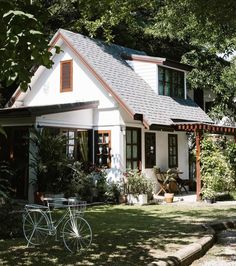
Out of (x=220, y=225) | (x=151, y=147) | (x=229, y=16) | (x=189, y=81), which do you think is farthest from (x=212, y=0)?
(x=189, y=81)

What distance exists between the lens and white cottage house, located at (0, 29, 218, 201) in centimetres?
1680

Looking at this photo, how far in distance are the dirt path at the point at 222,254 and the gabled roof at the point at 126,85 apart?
8090 mm

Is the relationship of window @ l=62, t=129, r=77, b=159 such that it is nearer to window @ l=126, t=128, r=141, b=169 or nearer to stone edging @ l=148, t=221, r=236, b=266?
window @ l=126, t=128, r=141, b=169

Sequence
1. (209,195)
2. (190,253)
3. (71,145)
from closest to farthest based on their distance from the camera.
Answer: (190,253) < (209,195) < (71,145)

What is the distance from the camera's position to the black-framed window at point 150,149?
19094mm

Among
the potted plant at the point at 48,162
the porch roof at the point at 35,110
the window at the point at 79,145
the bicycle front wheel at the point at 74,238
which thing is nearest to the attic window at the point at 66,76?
the window at the point at 79,145

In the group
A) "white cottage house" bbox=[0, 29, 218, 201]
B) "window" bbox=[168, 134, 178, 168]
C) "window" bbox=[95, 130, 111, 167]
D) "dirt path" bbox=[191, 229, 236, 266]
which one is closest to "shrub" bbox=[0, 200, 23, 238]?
"dirt path" bbox=[191, 229, 236, 266]

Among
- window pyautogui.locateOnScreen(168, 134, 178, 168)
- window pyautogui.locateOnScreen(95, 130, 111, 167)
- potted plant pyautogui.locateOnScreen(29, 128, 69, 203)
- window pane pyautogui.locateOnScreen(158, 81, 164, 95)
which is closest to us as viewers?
potted plant pyautogui.locateOnScreen(29, 128, 69, 203)

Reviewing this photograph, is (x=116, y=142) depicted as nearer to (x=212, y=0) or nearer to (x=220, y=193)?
(x=220, y=193)

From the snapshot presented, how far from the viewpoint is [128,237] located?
946cm

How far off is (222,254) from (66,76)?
13398 millimetres

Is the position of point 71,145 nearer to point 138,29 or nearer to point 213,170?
point 213,170

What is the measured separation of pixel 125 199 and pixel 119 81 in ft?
17.6

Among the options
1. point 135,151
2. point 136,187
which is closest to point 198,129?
point 135,151
